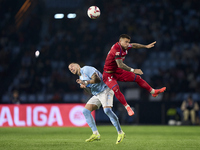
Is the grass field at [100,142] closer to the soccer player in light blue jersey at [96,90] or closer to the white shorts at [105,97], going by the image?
the soccer player in light blue jersey at [96,90]

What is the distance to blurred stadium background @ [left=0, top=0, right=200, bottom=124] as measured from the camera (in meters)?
18.9

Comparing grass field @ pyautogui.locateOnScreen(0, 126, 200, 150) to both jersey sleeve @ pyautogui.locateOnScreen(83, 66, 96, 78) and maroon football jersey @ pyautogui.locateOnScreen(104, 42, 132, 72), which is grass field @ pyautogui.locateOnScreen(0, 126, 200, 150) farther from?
maroon football jersey @ pyautogui.locateOnScreen(104, 42, 132, 72)

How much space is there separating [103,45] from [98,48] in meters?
0.36

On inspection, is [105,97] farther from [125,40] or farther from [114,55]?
[125,40]

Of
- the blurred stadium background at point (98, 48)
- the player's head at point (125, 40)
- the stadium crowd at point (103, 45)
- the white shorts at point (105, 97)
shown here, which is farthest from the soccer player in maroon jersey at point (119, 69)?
the stadium crowd at point (103, 45)

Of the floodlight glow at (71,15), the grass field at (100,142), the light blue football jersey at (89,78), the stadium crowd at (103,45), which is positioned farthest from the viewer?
the floodlight glow at (71,15)

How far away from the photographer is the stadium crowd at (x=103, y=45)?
19.8 m

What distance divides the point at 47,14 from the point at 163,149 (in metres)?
18.9

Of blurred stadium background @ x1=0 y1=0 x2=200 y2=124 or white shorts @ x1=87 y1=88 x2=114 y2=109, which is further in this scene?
blurred stadium background @ x1=0 y1=0 x2=200 y2=124

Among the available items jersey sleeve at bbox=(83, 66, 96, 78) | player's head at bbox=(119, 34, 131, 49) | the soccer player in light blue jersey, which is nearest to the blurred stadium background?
the soccer player in light blue jersey

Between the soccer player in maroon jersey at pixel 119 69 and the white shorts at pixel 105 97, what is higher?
→ the soccer player in maroon jersey at pixel 119 69

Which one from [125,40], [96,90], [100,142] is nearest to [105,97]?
[96,90]

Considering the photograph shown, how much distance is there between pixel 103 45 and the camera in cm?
2194

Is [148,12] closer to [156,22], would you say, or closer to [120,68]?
[156,22]
